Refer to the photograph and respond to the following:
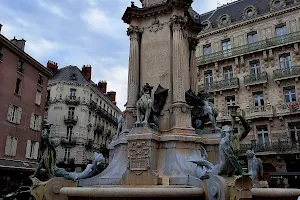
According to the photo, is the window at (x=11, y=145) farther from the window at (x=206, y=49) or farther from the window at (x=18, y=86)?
the window at (x=206, y=49)

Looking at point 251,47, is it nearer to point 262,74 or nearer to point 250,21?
point 250,21

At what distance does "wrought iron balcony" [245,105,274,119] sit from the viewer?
86.6 ft

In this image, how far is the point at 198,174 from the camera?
7.20 m

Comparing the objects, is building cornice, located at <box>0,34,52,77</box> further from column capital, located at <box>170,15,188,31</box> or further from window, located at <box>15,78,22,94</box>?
column capital, located at <box>170,15,188,31</box>

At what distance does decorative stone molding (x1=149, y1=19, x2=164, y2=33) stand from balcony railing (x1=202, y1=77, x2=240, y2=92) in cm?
2018

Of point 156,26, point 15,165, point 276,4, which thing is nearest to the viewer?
point 156,26

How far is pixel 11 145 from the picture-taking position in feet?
90.0

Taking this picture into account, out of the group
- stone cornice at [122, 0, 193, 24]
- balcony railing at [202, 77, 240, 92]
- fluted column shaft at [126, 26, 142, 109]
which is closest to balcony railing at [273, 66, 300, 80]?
balcony railing at [202, 77, 240, 92]

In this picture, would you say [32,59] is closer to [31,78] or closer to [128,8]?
[31,78]

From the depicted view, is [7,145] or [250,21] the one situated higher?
[250,21]

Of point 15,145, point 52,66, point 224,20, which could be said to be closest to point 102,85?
point 52,66

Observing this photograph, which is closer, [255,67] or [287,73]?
[287,73]

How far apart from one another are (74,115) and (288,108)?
99.8 feet

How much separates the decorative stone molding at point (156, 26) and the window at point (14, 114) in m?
21.9
